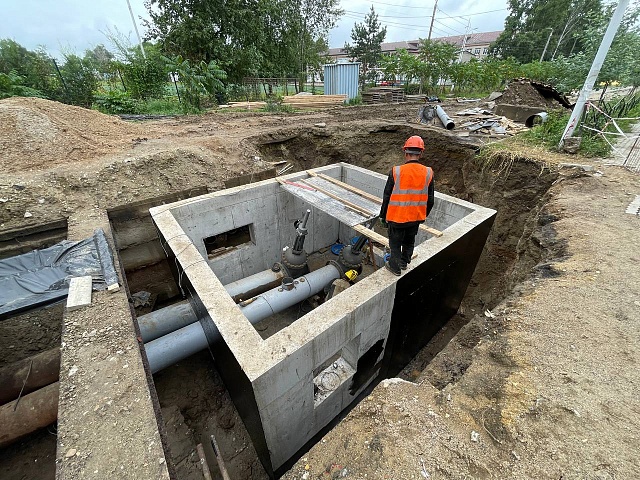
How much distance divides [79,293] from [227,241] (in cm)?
403

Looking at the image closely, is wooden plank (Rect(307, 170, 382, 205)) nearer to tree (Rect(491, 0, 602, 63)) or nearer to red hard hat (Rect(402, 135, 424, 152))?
red hard hat (Rect(402, 135, 424, 152))

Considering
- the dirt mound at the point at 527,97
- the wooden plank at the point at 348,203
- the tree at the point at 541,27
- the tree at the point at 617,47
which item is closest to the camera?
the wooden plank at the point at 348,203

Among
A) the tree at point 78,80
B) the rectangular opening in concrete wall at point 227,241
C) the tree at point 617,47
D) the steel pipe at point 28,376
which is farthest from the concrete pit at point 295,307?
the tree at point 78,80

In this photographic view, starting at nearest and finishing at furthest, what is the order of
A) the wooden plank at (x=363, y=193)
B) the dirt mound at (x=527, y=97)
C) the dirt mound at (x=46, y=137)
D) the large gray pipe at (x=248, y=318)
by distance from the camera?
the large gray pipe at (x=248, y=318) < the wooden plank at (x=363, y=193) < the dirt mound at (x=46, y=137) < the dirt mound at (x=527, y=97)

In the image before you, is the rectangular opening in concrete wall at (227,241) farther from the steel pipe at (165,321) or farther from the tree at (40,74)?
the tree at (40,74)

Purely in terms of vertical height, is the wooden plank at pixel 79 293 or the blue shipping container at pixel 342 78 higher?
the blue shipping container at pixel 342 78

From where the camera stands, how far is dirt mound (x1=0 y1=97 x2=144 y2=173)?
244 inches

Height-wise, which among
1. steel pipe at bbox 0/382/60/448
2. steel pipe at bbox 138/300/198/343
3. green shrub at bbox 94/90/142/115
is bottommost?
steel pipe at bbox 138/300/198/343

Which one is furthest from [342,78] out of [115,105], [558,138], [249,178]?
[249,178]

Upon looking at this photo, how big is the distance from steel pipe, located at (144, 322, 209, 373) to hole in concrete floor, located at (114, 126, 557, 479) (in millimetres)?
1360

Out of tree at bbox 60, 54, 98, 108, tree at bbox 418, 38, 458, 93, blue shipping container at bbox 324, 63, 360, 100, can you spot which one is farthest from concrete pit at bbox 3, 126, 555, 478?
tree at bbox 418, 38, 458, 93

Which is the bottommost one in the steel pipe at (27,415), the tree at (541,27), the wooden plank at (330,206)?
the steel pipe at (27,415)

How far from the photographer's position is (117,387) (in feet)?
8.93

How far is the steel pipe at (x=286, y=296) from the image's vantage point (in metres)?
5.19
